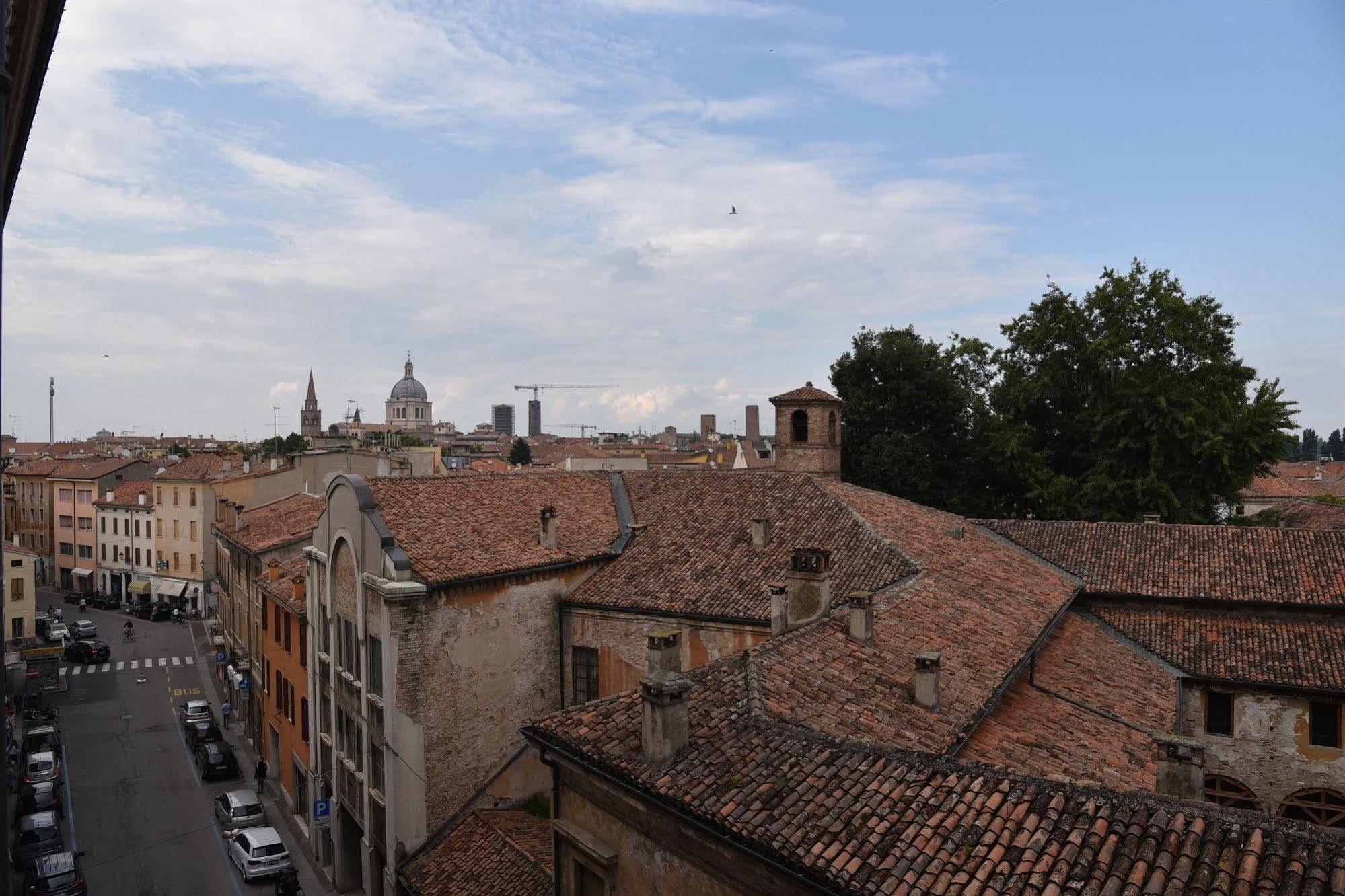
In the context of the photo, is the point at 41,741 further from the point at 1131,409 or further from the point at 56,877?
the point at 1131,409

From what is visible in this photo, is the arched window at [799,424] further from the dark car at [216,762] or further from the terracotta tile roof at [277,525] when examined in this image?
the dark car at [216,762]

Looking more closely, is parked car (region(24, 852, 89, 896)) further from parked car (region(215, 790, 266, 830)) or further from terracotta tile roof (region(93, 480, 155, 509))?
terracotta tile roof (region(93, 480, 155, 509))

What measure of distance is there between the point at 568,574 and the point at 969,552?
10.4m

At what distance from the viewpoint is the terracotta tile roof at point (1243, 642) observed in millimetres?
20391

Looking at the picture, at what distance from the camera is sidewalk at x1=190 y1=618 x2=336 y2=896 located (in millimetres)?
23297

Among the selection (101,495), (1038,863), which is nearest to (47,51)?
(1038,863)

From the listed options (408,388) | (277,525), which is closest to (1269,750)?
(277,525)

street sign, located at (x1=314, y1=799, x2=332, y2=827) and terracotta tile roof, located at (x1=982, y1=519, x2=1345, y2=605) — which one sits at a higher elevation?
terracotta tile roof, located at (x1=982, y1=519, x2=1345, y2=605)

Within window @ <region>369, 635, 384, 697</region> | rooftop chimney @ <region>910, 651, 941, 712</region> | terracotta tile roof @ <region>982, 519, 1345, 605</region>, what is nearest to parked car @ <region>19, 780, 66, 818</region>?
window @ <region>369, 635, 384, 697</region>

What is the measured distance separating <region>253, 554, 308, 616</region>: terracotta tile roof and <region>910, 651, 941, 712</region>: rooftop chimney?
57.3 ft

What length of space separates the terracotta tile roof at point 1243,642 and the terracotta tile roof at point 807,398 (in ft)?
34.0

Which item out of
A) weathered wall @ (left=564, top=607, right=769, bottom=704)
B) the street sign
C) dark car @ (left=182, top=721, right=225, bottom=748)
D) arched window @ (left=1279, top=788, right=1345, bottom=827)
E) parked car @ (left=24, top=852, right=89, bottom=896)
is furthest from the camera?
dark car @ (left=182, top=721, right=225, bottom=748)

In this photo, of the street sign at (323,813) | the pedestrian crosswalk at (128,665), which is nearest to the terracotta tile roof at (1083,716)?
the street sign at (323,813)

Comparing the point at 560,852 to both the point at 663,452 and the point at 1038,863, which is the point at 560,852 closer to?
the point at 1038,863
